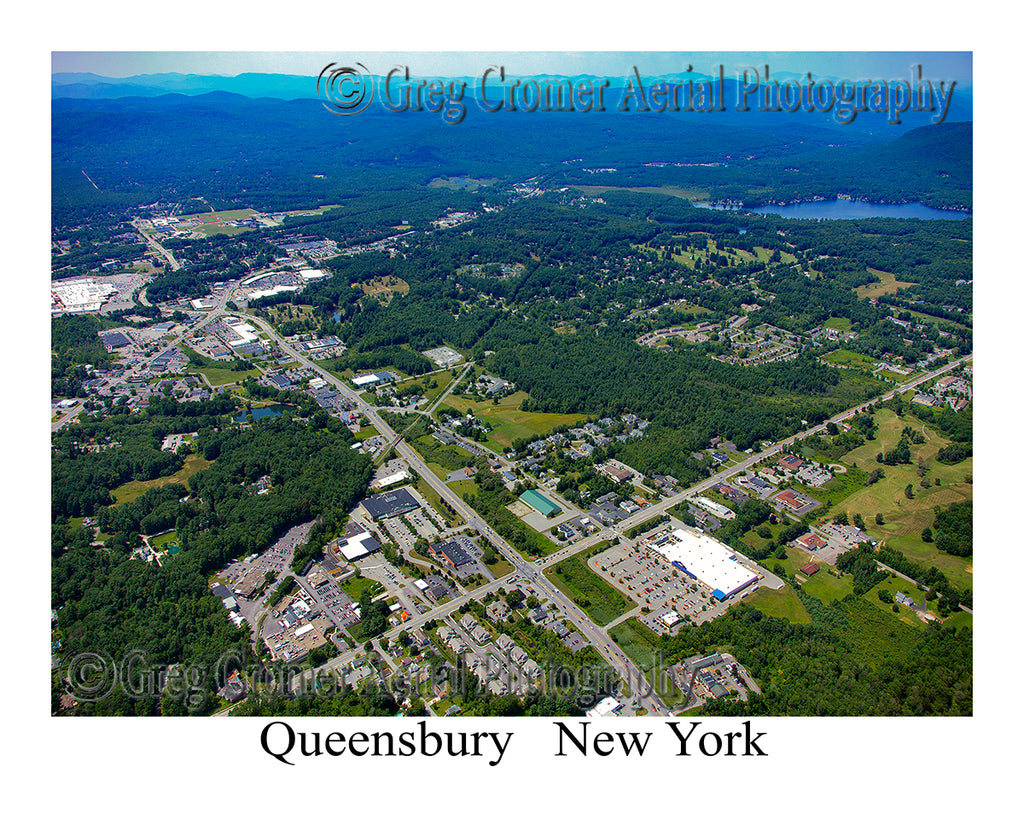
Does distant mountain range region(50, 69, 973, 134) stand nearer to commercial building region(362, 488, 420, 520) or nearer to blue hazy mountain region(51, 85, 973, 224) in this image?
blue hazy mountain region(51, 85, 973, 224)

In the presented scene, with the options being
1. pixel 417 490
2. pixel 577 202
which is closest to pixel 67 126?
pixel 577 202

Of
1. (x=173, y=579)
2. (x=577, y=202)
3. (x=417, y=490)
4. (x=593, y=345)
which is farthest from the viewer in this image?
(x=577, y=202)

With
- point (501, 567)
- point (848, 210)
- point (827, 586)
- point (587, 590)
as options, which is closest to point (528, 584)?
point (501, 567)

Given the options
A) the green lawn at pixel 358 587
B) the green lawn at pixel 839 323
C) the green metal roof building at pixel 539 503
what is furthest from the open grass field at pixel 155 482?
the green lawn at pixel 839 323

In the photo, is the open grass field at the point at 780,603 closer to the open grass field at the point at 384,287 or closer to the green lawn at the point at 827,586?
the green lawn at the point at 827,586

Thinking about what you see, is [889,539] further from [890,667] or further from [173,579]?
[173,579]

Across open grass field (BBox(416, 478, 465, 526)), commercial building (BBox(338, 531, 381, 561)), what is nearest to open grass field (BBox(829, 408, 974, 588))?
open grass field (BBox(416, 478, 465, 526))

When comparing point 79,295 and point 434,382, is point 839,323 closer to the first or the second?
point 434,382
